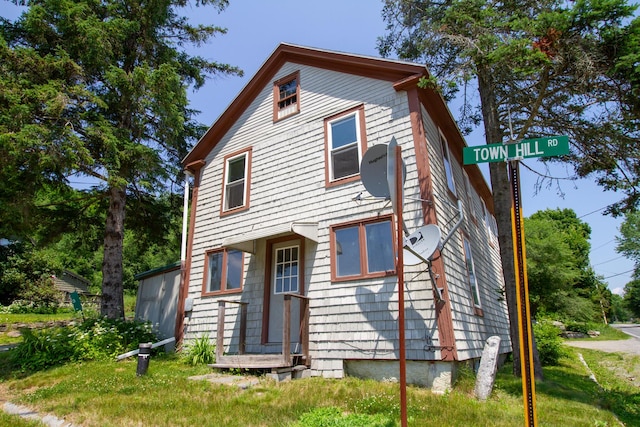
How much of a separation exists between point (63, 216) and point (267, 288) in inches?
342

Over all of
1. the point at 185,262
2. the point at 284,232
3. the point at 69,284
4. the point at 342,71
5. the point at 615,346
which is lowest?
the point at 615,346

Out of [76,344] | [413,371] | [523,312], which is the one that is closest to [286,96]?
[413,371]

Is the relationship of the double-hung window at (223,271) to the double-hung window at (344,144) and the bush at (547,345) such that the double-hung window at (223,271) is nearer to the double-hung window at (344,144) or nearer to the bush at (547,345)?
the double-hung window at (344,144)

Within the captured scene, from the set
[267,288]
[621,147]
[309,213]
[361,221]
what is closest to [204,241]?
[267,288]

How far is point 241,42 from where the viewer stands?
11.6 m

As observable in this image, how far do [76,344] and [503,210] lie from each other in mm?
10463

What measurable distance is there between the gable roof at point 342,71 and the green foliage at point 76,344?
16.3ft

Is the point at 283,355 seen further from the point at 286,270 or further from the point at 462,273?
the point at 462,273

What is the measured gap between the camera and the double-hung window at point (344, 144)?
855 centimetres

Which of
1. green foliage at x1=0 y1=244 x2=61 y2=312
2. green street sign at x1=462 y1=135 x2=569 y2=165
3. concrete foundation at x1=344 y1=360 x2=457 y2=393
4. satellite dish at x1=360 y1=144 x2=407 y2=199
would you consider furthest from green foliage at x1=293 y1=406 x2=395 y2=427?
green foliage at x1=0 y1=244 x2=61 y2=312

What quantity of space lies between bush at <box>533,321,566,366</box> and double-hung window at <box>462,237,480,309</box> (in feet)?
11.2

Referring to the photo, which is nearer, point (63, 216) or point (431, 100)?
point (431, 100)

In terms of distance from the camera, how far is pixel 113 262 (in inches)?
480

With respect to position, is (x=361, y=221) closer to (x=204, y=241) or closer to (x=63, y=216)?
(x=204, y=241)
